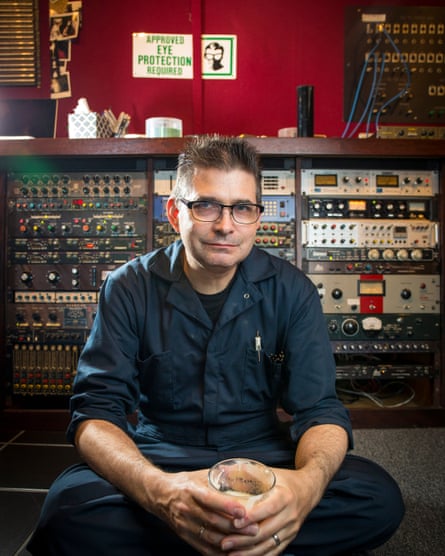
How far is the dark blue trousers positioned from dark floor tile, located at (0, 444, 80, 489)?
2.74 ft

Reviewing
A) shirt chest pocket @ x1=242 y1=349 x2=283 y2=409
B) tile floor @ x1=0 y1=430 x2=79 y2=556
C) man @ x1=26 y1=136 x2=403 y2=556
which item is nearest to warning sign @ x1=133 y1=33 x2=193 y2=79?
man @ x1=26 y1=136 x2=403 y2=556

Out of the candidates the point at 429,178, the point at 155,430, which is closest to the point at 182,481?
the point at 155,430

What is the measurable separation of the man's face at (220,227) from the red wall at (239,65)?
6.85 feet

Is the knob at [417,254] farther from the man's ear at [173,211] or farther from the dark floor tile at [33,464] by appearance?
the dark floor tile at [33,464]

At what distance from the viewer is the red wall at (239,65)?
3.11 meters

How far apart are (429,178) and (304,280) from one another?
1563 mm

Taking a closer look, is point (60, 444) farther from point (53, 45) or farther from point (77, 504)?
point (53, 45)

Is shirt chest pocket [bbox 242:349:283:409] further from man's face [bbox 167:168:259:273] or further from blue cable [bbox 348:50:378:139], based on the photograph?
blue cable [bbox 348:50:378:139]

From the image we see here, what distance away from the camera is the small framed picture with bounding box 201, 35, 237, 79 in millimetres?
3115

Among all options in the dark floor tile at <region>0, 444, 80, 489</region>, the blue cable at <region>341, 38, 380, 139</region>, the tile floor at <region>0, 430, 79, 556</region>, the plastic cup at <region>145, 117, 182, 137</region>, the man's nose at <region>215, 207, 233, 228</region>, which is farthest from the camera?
the blue cable at <region>341, 38, 380, 139</region>

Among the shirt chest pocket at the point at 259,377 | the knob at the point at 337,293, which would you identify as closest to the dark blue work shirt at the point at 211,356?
the shirt chest pocket at the point at 259,377

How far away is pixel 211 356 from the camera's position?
1.26m

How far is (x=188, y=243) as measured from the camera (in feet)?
4.04

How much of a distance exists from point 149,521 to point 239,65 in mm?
2916
